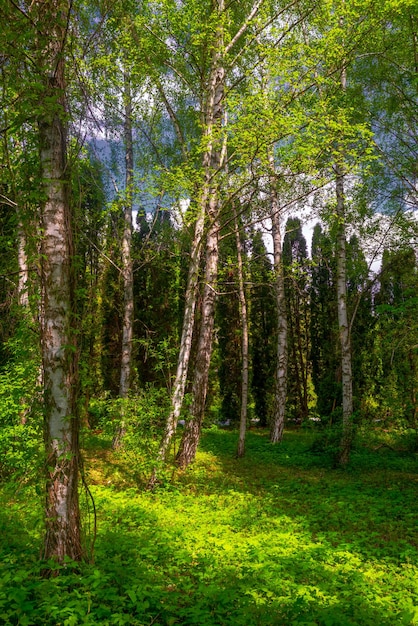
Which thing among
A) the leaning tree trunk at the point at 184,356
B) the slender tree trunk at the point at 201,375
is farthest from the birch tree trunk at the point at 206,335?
the leaning tree trunk at the point at 184,356

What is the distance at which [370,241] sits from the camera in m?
14.0

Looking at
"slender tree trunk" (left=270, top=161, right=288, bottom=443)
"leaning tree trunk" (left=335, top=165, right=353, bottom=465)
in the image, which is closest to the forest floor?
"leaning tree trunk" (left=335, top=165, right=353, bottom=465)

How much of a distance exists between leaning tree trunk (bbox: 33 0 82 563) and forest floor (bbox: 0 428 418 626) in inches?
8.8

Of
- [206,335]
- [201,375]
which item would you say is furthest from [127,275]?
[201,375]

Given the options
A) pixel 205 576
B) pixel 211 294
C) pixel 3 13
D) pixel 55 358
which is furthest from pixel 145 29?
pixel 205 576

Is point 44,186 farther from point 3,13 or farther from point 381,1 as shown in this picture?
point 381,1

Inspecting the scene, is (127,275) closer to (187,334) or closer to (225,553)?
(187,334)

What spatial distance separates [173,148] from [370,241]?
770 cm

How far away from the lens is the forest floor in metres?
3.68

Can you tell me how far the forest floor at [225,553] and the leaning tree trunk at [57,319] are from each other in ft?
0.73

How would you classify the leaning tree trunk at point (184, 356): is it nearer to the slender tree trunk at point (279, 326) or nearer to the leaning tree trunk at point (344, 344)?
the leaning tree trunk at point (344, 344)

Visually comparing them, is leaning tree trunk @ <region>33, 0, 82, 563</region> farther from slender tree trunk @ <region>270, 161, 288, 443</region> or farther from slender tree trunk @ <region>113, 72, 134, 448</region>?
slender tree trunk @ <region>270, 161, 288, 443</region>

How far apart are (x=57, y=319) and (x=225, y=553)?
11.8 feet

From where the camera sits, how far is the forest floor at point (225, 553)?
145 inches
